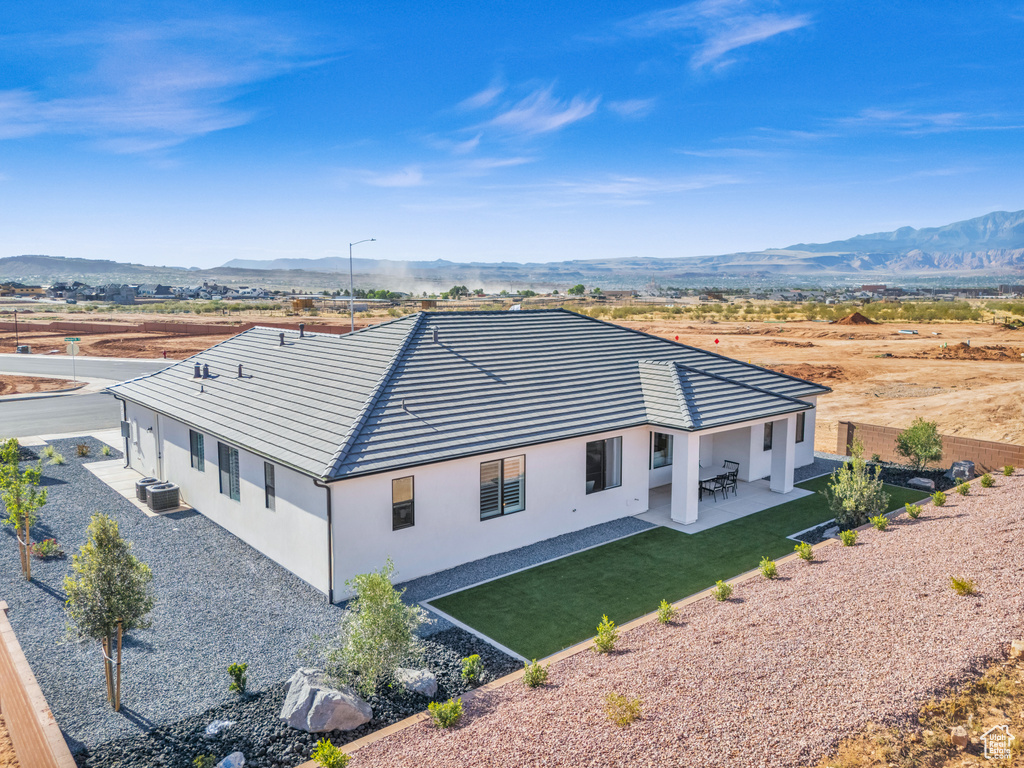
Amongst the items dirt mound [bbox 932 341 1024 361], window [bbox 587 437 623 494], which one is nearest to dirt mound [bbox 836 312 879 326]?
dirt mound [bbox 932 341 1024 361]

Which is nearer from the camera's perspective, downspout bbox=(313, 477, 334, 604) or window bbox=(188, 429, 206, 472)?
downspout bbox=(313, 477, 334, 604)

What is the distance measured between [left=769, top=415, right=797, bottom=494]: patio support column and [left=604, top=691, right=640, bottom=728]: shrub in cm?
1207

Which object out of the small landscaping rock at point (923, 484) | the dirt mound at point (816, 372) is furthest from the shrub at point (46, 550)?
the dirt mound at point (816, 372)

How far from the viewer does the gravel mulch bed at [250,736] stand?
793 cm

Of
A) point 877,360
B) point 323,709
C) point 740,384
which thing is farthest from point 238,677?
point 877,360

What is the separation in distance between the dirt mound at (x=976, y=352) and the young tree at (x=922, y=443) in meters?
30.2

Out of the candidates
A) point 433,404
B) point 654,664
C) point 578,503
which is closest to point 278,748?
point 654,664

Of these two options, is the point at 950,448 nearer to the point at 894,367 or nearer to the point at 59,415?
the point at 894,367

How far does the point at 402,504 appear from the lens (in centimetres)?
1273

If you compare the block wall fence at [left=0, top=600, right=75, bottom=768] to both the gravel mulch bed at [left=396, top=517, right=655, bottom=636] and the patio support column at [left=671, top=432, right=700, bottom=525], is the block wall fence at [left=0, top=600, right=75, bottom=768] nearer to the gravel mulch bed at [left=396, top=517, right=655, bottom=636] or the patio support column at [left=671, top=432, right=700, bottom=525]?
the gravel mulch bed at [left=396, top=517, right=655, bottom=636]

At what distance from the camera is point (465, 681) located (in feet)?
31.2

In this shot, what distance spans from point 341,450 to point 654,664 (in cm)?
629

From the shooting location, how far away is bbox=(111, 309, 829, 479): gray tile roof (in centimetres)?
1317

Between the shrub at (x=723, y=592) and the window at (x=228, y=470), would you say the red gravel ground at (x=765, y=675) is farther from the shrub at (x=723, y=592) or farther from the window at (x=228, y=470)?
the window at (x=228, y=470)
